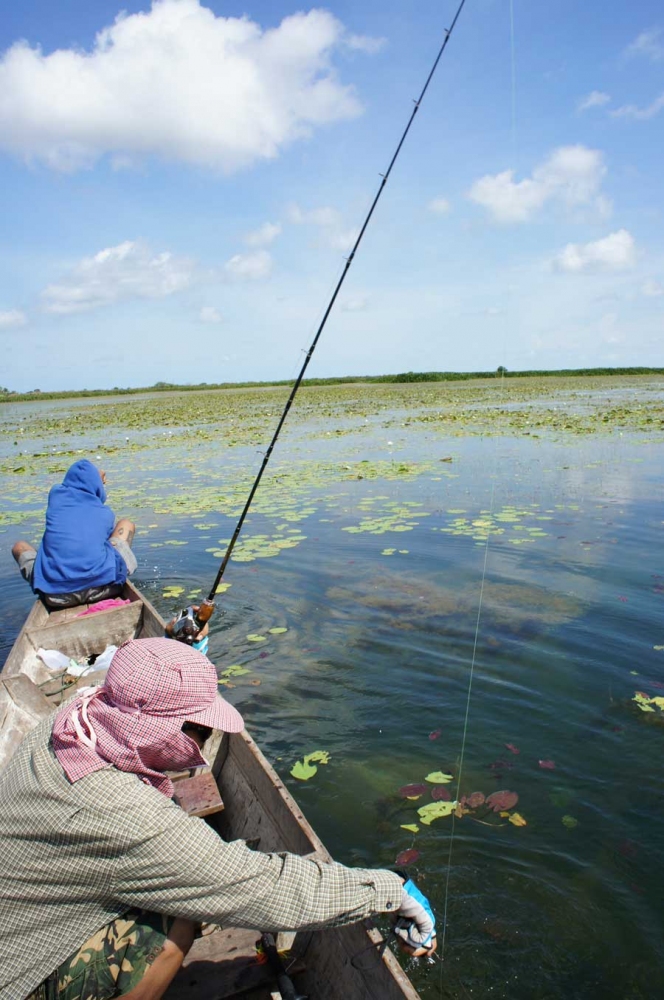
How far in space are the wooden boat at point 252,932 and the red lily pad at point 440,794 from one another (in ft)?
3.90

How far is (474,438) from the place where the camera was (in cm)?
1791

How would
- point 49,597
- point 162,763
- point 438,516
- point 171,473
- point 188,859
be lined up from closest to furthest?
point 188,859 < point 162,763 < point 49,597 < point 438,516 < point 171,473

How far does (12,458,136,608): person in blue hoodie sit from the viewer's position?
19.2 feet

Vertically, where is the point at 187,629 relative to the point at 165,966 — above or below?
above

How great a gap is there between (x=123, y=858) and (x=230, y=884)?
307 mm

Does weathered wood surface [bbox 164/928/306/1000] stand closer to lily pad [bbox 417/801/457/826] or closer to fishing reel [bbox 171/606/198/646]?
lily pad [bbox 417/801/457/826]

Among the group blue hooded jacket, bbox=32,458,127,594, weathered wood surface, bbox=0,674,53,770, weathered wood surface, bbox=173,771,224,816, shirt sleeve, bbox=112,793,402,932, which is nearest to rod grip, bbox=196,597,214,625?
weathered wood surface, bbox=173,771,224,816

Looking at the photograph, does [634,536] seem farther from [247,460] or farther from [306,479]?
[247,460]

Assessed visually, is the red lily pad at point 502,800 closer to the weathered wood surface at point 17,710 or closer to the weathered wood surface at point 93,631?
the weathered wood surface at point 17,710

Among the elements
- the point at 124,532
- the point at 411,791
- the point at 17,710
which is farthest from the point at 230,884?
the point at 124,532

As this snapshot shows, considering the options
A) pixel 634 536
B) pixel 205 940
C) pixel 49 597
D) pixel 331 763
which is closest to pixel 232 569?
pixel 49 597

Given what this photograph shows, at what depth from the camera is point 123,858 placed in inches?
72.1

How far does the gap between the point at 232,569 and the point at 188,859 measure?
6.32 m

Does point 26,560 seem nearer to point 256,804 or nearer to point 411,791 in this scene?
point 256,804
